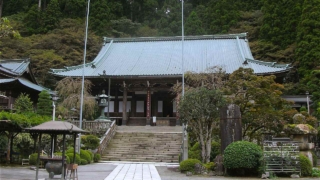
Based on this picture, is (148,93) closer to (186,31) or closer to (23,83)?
(23,83)

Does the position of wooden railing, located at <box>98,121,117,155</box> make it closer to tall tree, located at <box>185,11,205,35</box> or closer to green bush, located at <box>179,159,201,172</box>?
green bush, located at <box>179,159,201,172</box>

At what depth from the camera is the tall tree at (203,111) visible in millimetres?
15609

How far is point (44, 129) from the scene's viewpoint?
10.0 m

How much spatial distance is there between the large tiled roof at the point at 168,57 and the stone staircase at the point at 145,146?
613cm

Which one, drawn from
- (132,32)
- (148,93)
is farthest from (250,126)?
(132,32)

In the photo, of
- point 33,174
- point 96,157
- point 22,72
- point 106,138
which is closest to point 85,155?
point 96,157

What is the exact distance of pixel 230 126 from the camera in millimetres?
14570

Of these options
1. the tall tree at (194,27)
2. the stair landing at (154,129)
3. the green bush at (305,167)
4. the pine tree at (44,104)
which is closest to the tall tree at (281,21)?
the tall tree at (194,27)

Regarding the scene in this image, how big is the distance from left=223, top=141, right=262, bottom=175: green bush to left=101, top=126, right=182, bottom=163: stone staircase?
21.8 feet

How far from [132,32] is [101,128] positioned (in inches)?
1266

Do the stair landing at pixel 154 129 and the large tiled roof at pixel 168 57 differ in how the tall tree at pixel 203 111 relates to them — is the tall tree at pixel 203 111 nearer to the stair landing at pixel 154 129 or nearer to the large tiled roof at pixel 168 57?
the stair landing at pixel 154 129

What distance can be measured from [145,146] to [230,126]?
8.75 metres

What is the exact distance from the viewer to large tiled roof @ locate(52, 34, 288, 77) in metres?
29.8

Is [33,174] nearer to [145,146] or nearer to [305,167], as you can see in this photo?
[145,146]
